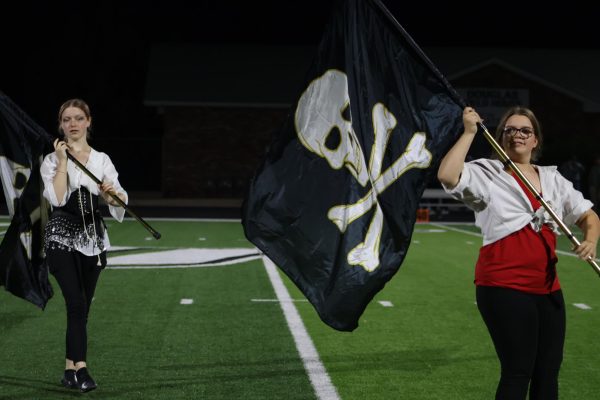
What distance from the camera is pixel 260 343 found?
7945mm

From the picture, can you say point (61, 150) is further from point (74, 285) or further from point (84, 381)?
point (84, 381)

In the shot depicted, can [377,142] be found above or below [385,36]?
below

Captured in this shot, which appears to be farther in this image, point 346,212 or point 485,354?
point 485,354

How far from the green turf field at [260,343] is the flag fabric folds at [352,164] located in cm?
130

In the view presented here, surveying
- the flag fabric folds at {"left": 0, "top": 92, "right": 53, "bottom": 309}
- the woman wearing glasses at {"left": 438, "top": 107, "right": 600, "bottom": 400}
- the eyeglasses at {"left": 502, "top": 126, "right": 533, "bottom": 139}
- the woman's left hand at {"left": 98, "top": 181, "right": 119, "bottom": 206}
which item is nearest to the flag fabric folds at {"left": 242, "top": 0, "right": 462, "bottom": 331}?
the eyeglasses at {"left": 502, "top": 126, "right": 533, "bottom": 139}

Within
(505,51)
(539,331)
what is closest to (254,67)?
(505,51)

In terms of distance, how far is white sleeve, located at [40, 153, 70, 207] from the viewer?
19.9ft

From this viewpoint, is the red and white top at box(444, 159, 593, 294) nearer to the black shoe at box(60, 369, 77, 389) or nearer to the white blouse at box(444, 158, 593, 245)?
the white blouse at box(444, 158, 593, 245)

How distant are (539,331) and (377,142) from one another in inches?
52.4

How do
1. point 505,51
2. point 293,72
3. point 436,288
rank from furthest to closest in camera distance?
point 505,51 → point 293,72 → point 436,288

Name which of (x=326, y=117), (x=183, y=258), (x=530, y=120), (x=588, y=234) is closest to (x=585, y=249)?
(x=588, y=234)

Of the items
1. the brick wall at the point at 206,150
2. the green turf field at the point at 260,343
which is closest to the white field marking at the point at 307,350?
the green turf field at the point at 260,343

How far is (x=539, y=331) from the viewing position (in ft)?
14.8

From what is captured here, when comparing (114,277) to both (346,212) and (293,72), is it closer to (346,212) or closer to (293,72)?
(346,212)
